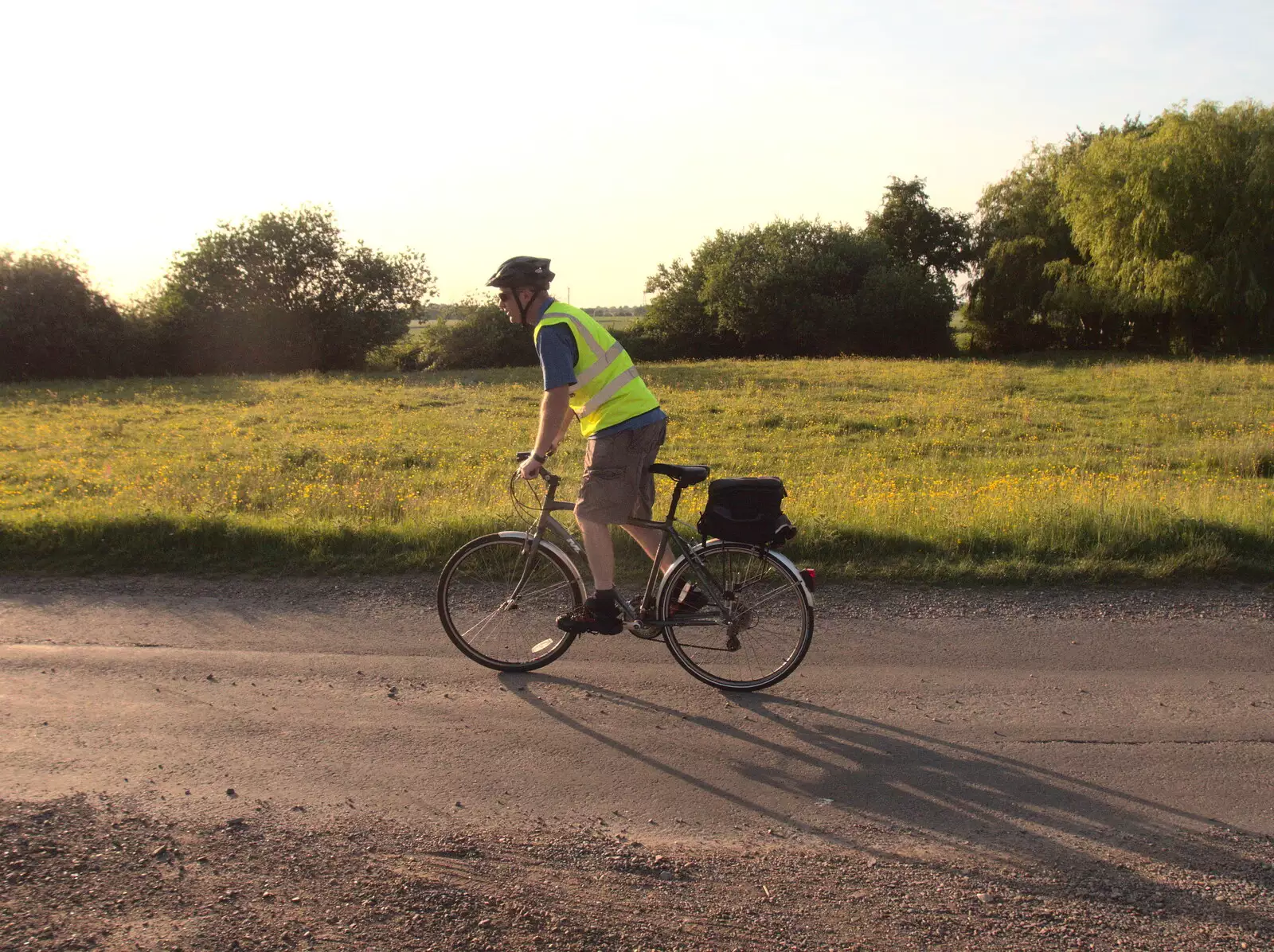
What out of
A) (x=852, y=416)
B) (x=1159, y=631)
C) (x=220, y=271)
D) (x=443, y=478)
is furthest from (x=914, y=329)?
(x=1159, y=631)

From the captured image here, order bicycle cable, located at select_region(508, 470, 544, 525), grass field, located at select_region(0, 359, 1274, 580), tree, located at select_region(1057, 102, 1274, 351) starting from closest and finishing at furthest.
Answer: bicycle cable, located at select_region(508, 470, 544, 525), grass field, located at select_region(0, 359, 1274, 580), tree, located at select_region(1057, 102, 1274, 351)

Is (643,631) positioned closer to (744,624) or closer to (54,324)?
(744,624)

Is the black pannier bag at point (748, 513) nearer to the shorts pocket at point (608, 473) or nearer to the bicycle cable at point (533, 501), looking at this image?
the shorts pocket at point (608, 473)

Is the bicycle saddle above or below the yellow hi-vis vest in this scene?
below

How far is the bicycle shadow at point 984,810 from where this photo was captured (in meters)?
3.15

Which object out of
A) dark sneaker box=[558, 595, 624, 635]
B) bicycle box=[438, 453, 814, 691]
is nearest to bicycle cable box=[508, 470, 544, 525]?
bicycle box=[438, 453, 814, 691]

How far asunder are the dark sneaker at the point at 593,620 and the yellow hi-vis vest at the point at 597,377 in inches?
38.1

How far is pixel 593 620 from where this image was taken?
5195 mm

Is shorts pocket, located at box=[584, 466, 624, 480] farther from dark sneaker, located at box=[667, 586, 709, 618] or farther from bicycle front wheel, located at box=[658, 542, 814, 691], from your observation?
dark sneaker, located at box=[667, 586, 709, 618]

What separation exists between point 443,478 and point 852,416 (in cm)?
1091

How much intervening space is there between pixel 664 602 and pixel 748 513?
68 cm

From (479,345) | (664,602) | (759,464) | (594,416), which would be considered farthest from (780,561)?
(479,345)

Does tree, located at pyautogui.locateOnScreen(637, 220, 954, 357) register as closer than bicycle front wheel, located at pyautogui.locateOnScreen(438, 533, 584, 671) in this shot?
No

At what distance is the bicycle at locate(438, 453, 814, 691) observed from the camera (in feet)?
16.5
